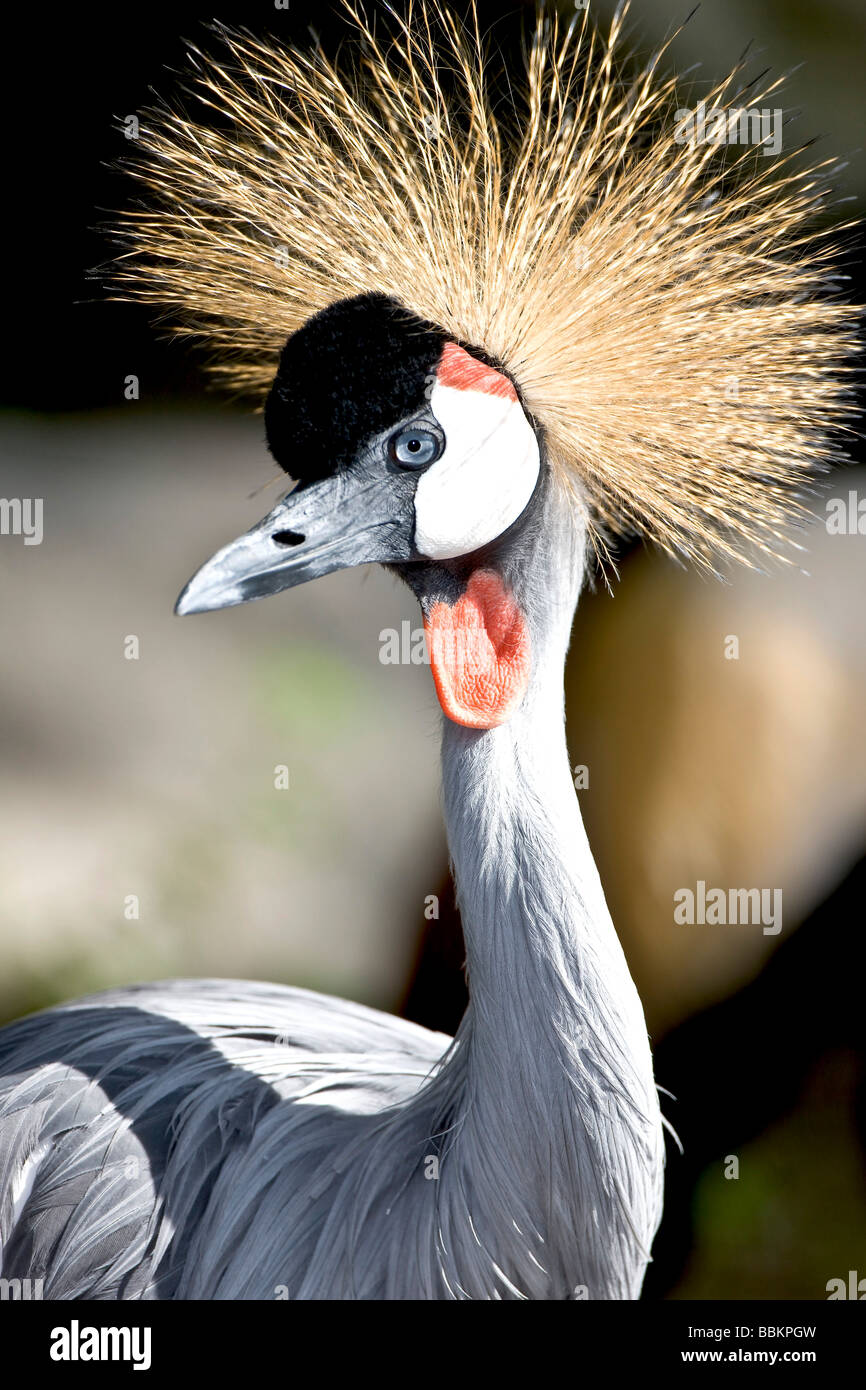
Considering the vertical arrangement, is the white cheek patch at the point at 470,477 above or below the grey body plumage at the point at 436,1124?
above

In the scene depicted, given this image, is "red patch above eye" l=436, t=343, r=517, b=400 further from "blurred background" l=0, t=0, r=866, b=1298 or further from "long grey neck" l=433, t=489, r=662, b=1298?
"blurred background" l=0, t=0, r=866, b=1298

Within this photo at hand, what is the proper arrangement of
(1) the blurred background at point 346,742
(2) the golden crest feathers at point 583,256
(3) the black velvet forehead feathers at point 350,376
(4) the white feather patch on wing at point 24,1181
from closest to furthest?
(3) the black velvet forehead feathers at point 350,376
(2) the golden crest feathers at point 583,256
(4) the white feather patch on wing at point 24,1181
(1) the blurred background at point 346,742

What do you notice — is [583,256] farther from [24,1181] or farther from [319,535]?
[24,1181]

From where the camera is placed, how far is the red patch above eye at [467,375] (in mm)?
861

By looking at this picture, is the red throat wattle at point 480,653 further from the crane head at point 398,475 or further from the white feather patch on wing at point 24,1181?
the white feather patch on wing at point 24,1181

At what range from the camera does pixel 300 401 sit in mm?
863

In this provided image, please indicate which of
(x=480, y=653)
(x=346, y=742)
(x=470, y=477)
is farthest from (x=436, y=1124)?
(x=346, y=742)

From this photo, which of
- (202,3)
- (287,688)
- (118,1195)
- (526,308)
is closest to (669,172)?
(526,308)

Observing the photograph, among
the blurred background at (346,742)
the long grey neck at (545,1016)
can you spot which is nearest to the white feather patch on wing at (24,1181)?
the long grey neck at (545,1016)

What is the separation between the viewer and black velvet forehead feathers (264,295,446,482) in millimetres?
848

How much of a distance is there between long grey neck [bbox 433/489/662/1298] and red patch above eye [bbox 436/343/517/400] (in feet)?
0.33

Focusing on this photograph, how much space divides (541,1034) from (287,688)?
147 centimetres

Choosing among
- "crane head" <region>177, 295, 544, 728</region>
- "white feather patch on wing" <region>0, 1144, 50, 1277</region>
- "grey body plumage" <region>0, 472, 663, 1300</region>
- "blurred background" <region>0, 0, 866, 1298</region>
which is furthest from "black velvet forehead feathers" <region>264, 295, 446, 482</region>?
"blurred background" <region>0, 0, 866, 1298</region>
